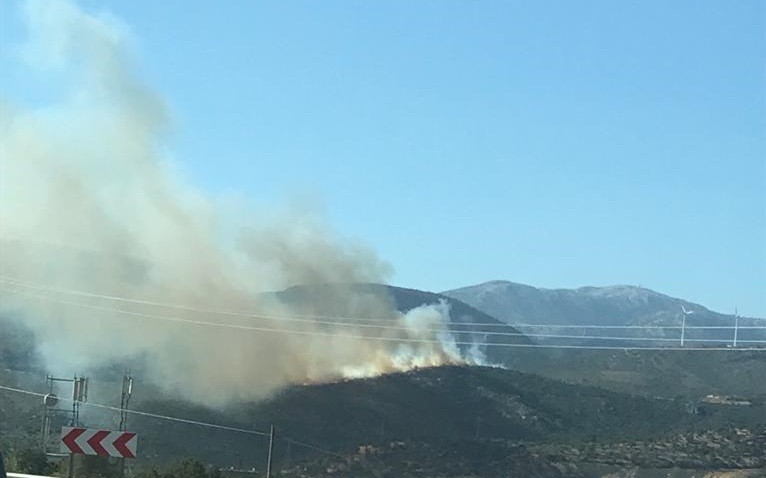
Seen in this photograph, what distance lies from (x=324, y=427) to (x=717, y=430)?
1717 inches

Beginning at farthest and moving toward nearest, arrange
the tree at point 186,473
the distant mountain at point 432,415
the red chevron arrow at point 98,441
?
the distant mountain at point 432,415 → the tree at point 186,473 → the red chevron arrow at point 98,441

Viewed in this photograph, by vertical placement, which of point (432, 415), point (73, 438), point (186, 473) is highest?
point (73, 438)

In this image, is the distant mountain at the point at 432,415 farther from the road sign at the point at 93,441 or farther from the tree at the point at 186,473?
the road sign at the point at 93,441

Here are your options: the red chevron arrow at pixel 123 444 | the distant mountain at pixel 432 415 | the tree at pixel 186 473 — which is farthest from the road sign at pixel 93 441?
the distant mountain at pixel 432 415

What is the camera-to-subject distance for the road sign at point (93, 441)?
39.4m

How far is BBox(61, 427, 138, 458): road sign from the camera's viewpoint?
3938cm

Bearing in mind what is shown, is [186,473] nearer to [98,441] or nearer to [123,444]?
[123,444]

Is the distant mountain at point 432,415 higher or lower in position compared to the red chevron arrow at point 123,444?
lower

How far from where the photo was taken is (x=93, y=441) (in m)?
39.5

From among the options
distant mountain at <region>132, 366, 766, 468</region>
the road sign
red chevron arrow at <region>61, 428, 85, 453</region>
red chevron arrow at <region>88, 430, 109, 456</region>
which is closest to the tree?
the road sign

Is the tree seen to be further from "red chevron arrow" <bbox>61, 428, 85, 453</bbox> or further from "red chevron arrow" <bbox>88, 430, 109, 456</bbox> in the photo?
"red chevron arrow" <bbox>61, 428, 85, 453</bbox>

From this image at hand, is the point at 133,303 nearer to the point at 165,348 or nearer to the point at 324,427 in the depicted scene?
the point at 165,348

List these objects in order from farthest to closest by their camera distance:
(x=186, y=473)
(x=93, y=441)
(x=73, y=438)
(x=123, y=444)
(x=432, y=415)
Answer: (x=432, y=415)
(x=186, y=473)
(x=123, y=444)
(x=93, y=441)
(x=73, y=438)

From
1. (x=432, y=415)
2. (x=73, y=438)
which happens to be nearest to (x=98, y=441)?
(x=73, y=438)
